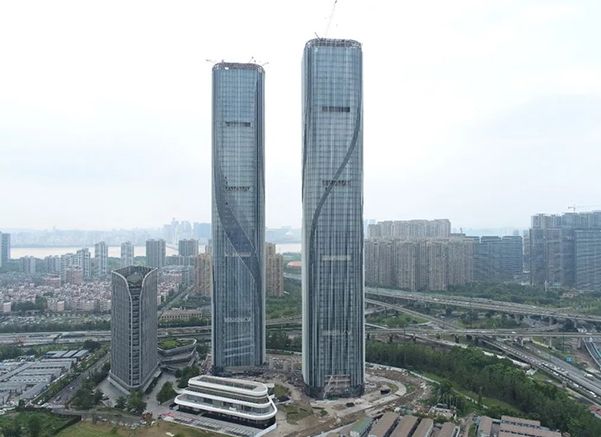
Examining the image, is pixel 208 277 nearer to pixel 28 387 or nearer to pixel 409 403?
pixel 28 387

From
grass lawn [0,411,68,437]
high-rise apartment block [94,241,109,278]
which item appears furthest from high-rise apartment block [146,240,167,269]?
grass lawn [0,411,68,437]

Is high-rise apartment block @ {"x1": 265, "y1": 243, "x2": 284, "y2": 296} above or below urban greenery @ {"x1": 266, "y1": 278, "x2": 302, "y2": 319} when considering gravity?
above

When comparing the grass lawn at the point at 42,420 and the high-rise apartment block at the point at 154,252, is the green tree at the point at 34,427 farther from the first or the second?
the high-rise apartment block at the point at 154,252

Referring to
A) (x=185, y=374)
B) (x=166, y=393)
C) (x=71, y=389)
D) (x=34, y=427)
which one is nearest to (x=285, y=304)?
(x=185, y=374)

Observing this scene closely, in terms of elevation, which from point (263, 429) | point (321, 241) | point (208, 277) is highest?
point (321, 241)

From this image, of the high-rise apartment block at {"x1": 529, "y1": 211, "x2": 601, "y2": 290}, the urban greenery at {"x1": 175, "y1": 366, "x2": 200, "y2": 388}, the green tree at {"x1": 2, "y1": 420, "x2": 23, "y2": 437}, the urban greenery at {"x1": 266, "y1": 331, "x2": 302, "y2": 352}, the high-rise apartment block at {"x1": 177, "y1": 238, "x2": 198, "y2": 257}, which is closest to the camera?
the green tree at {"x1": 2, "y1": 420, "x2": 23, "y2": 437}

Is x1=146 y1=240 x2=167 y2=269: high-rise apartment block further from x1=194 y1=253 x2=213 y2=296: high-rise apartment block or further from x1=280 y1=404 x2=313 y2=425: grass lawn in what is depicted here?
x1=280 y1=404 x2=313 y2=425: grass lawn

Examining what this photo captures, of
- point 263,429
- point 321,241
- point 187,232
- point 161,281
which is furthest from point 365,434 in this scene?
point 187,232
